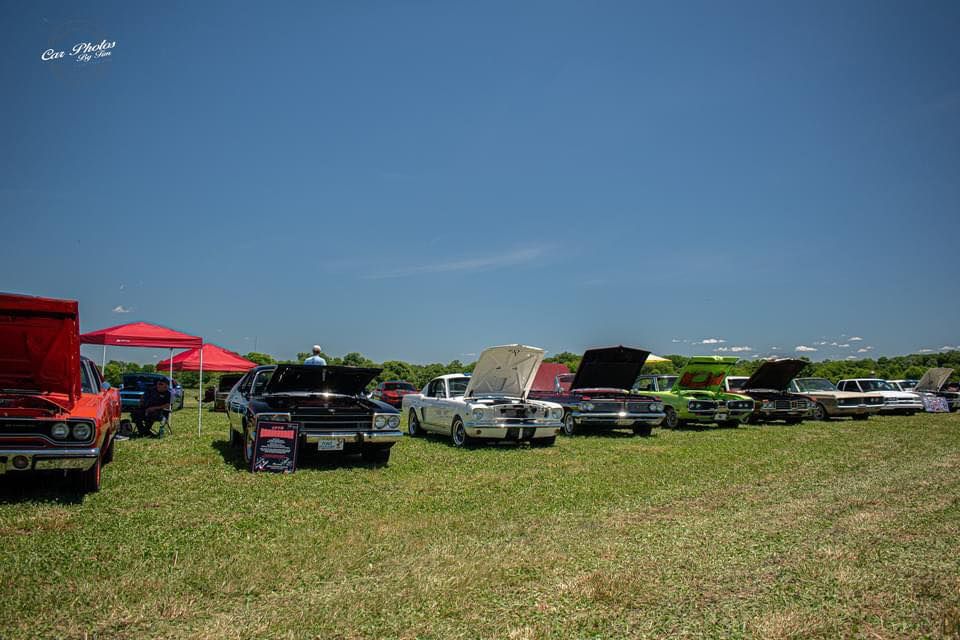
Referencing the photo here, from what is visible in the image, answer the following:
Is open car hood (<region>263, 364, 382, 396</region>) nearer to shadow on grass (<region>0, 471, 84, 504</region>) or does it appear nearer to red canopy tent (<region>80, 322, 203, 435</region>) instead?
shadow on grass (<region>0, 471, 84, 504</region>)

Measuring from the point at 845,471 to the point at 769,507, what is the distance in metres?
3.21

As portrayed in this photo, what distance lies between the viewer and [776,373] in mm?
18469

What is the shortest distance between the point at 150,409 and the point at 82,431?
6.87 metres

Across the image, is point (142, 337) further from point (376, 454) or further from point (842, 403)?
point (842, 403)

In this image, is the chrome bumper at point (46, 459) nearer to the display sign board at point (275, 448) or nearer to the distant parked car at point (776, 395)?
the display sign board at point (275, 448)

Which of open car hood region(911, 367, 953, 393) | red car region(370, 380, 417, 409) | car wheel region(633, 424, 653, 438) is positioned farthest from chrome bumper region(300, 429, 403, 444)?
open car hood region(911, 367, 953, 393)

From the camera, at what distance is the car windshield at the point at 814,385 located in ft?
68.6

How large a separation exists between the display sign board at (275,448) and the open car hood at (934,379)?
2707 cm

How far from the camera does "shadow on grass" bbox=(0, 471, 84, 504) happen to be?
21.1 ft

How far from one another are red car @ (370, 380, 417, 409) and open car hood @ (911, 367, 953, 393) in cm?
2094

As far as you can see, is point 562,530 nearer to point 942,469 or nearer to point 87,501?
point 87,501

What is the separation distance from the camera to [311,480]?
7824mm

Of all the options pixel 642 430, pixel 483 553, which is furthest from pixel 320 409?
pixel 642 430

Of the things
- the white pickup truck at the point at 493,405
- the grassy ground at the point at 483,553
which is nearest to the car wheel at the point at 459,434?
the white pickup truck at the point at 493,405
